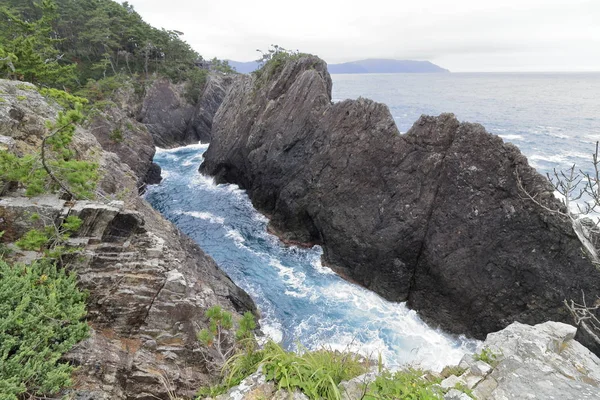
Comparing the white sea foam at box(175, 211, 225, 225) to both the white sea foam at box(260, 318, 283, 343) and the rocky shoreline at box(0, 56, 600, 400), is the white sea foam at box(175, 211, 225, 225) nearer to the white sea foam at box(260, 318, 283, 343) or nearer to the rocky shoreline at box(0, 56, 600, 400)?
the rocky shoreline at box(0, 56, 600, 400)

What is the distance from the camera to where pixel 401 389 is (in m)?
5.06

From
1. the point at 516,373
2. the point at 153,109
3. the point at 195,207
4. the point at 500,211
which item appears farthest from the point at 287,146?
the point at 153,109

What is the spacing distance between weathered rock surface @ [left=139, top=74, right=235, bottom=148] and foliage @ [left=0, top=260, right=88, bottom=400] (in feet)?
150

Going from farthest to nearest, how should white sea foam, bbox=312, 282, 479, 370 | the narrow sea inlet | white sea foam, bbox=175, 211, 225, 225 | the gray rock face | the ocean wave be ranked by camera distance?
the ocean wave, white sea foam, bbox=175, 211, 225, 225, the narrow sea inlet, white sea foam, bbox=312, 282, 479, 370, the gray rock face

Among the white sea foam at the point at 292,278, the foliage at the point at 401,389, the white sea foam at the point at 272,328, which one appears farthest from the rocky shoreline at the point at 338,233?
the white sea foam at the point at 292,278

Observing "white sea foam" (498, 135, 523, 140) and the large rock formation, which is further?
"white sea foam" (498, 135, 523, 140)

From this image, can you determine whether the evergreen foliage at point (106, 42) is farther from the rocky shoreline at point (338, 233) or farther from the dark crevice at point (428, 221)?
the dark crevice at point (428, 221)

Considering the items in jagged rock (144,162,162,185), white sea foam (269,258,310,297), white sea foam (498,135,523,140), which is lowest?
white sea foam (269,258,310,297)

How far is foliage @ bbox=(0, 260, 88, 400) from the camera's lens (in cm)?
639

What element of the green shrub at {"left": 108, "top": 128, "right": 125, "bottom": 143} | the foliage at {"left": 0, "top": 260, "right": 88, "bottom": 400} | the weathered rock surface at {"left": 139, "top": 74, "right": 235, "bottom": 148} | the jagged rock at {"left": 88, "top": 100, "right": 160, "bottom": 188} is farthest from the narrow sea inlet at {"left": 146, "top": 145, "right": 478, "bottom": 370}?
the weathered rock surface at {"left": 139, "top": 74, "right": 235, "bottom": 148}

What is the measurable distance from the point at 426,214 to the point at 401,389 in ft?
52.5

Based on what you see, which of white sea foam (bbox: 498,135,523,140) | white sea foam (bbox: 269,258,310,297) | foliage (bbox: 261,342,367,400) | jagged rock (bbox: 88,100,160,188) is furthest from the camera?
white sea foam (bbox: 498,135,523,140)

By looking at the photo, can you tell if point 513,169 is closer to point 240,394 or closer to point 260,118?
point 240,394

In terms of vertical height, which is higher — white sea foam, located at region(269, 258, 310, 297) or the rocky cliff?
the rocky cliff
